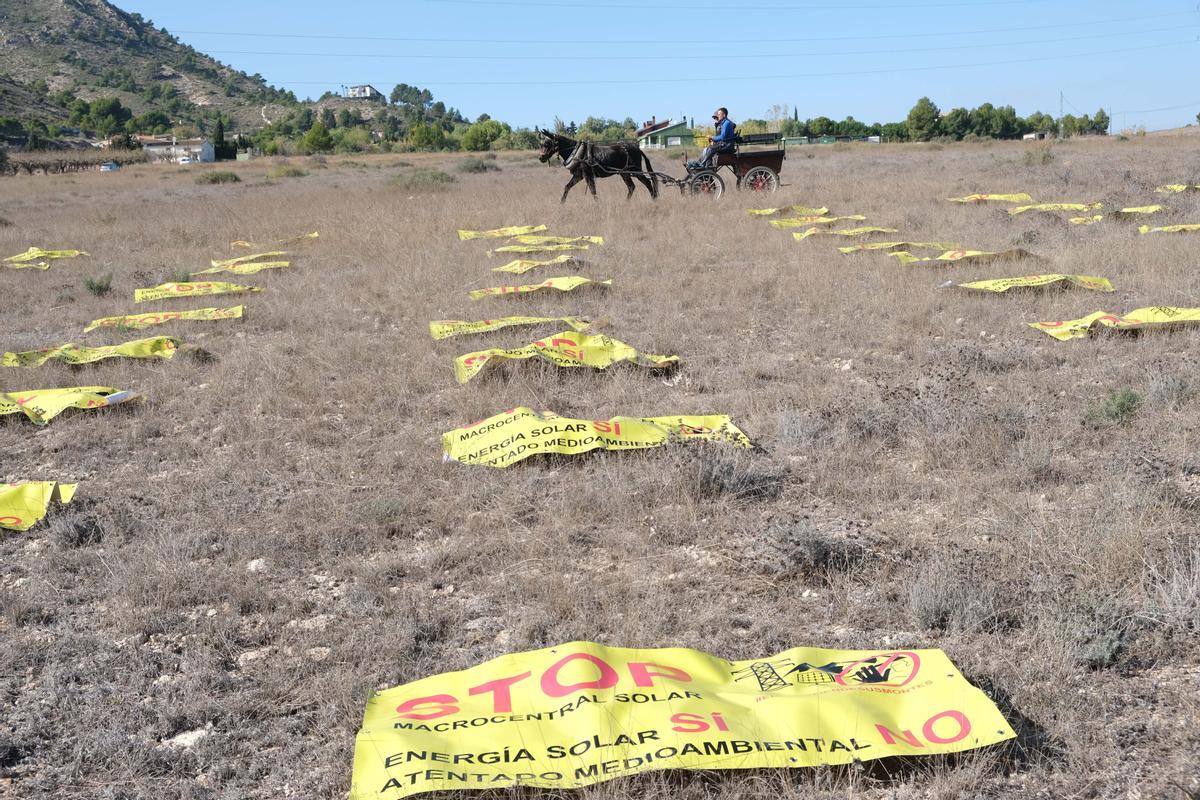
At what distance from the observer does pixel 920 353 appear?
7.21 metres

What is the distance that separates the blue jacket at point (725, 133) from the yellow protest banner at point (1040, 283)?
35.1ft

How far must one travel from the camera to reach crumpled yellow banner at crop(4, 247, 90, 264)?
14609mm

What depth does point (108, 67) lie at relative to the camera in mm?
164000

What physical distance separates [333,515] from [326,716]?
1.68 meters

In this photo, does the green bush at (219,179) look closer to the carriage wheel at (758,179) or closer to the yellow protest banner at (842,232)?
the carriage wheel at (758,179)

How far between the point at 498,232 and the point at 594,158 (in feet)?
13.2

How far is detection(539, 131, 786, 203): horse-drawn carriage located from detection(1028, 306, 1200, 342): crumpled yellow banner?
11.8 meters

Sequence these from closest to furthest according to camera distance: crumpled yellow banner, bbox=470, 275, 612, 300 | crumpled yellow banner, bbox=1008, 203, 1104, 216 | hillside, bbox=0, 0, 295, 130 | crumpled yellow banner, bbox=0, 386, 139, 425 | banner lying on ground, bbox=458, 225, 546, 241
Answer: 1. crumpled yellow banner, bbox=0, 386, 139, 425
2. crumpled yellow banner, bbox=470, 275, 612, 300
3. crumpled yellow banner, bbox=1008, 203, 1104, 216
4. banner lying on ground, bbox=458, 225, 546, 241
5. hillside, bbox=0, 0, 295, 130

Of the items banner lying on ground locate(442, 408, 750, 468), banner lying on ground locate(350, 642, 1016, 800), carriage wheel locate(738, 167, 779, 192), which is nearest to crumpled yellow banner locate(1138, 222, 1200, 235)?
carriage wheel locate(738, 167, 779, 192)

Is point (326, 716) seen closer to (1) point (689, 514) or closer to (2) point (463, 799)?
(2) point (463, 799)

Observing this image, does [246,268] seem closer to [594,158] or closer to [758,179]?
[594,158]

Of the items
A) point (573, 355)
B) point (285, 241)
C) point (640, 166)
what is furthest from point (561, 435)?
point (640, 166)

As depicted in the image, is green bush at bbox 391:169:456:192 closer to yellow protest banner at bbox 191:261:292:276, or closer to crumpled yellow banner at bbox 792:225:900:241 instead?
yellow protest banner at bbox 191:261:292:276

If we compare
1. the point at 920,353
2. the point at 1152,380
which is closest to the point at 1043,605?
the point at 1152,380
